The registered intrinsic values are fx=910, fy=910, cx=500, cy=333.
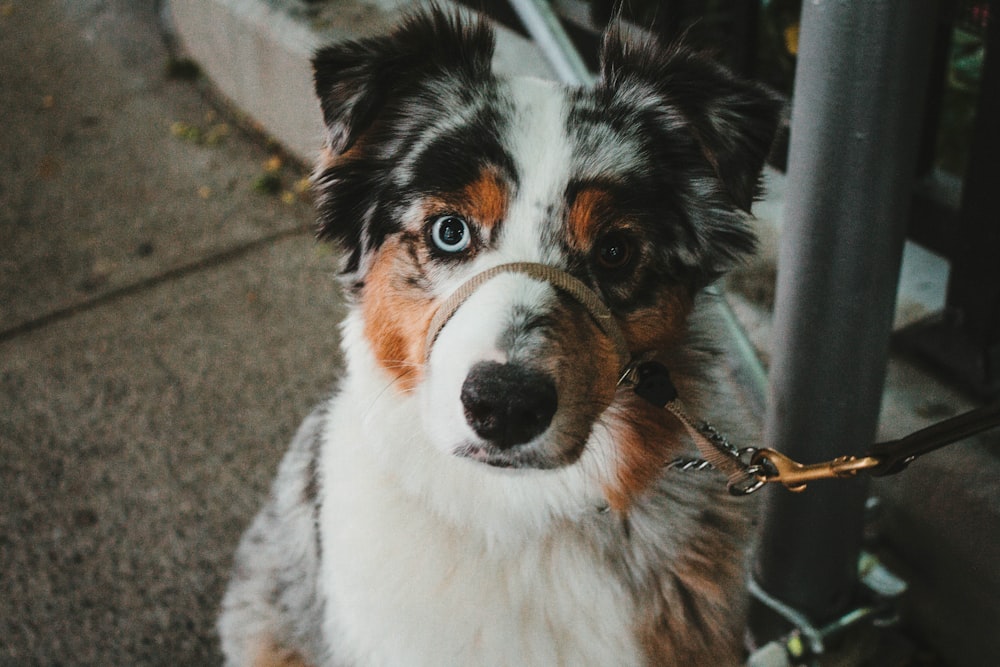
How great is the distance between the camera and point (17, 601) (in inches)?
128

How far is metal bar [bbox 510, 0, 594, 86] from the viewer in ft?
11.6

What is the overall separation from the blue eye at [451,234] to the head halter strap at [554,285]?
5.0 inches

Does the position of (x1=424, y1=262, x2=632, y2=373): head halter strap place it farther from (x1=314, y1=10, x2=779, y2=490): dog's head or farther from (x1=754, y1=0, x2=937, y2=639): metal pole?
(x1=754, y1=0, x2=937, y2=639): metal pole

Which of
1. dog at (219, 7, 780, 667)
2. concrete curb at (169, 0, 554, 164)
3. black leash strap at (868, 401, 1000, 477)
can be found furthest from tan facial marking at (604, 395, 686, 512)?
concrete curb at (169, 0, 554, 164)

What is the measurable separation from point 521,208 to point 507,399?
1.59ft

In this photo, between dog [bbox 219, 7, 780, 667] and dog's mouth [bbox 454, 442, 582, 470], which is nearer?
dog's mouth [bbox 454, 442, 582, 470]

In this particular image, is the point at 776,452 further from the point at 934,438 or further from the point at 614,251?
the point at 614,251

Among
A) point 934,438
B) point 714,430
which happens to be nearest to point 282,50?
point 714,430

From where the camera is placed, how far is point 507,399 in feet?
5.94

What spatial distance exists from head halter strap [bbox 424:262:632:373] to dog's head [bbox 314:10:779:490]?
21 millimetres

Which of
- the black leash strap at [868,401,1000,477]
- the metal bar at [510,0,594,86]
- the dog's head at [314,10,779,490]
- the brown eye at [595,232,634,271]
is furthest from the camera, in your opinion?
the metal bar at [510,0,594,86]

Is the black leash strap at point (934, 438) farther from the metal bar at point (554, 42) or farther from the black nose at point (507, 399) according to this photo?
the metal bar at point (554, 42)

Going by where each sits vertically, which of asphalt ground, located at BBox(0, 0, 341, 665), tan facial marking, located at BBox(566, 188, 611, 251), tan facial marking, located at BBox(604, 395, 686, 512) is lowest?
asphalt ground, located at BBox(0, 0, 341, 665)

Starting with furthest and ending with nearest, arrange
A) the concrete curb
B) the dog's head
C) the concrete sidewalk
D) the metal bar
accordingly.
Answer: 1. the concrete curb
2. the metal bar
3. the concrete sidewalk
4. the dog's head
